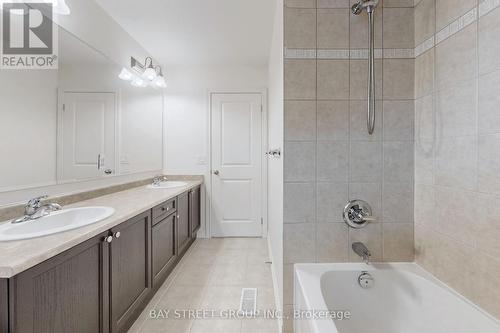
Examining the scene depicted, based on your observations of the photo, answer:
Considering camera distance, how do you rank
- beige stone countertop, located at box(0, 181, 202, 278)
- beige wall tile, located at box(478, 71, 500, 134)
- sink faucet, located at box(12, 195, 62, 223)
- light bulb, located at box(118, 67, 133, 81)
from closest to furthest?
1. beige stone countertop, located at box(0, 181, 202, 278)
2. beige wall tile, located at box(478, 71, 500, 134)
3. sink faucet, located at box(12, 195, 62, 223)
4. light bulb, located at box(118, 67, 133, 81)

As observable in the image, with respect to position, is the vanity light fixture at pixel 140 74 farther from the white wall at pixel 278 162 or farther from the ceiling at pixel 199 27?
the white wall at pixel 278 162

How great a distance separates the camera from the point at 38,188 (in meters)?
1.44

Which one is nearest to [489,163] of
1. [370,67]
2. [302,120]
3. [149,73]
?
[370,67]

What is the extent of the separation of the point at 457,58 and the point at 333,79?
0.55 m

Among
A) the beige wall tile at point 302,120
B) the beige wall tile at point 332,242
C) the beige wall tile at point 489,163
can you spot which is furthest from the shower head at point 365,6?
the beige wall tile at point 332,242

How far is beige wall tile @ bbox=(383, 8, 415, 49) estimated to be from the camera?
53.9 inches

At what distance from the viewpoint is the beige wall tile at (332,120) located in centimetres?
136

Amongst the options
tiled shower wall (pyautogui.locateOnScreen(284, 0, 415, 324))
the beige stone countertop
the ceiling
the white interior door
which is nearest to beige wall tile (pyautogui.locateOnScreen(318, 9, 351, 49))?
tiled shower wall (pyautogui.locateOnScreen(284, 0, 415, 324))

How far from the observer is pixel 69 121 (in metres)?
1.65

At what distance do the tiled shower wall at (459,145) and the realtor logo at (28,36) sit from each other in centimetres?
225

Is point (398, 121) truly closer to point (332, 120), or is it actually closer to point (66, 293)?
point (332, 120)

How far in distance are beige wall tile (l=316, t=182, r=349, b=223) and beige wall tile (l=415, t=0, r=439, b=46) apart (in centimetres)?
92

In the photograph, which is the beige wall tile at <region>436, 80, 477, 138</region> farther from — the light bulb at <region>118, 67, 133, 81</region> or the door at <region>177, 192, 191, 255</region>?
the light bulb at <region>118, 67, 133, 81</region>

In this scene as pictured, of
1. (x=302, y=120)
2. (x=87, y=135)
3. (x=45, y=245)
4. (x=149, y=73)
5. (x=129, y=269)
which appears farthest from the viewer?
(x=149, y=73)
